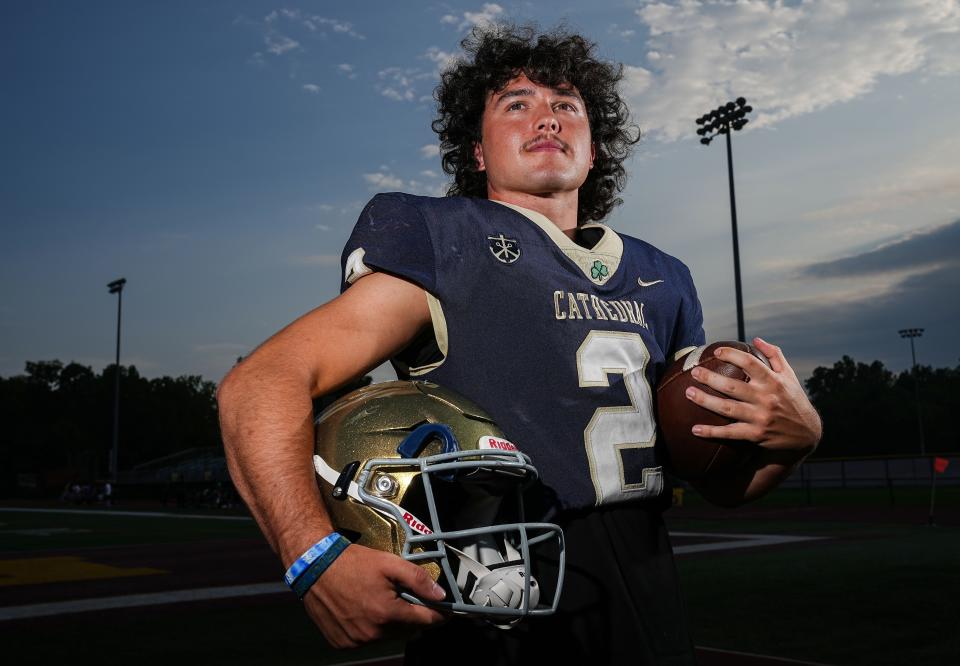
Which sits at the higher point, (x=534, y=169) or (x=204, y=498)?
(x=534, y=169)

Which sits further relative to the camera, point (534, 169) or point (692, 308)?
point (692, 308)

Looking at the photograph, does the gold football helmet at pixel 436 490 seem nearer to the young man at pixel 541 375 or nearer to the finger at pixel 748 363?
the young man at pixel 541 375

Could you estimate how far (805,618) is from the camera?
6.77m

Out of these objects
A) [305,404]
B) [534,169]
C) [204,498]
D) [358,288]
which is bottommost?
[204,498]

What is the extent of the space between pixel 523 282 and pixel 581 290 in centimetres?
16

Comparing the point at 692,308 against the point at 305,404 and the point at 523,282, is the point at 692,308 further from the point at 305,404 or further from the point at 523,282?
the point at 305,404

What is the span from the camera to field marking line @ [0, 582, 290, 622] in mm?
7766

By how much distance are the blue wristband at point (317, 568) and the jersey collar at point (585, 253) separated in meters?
0.98

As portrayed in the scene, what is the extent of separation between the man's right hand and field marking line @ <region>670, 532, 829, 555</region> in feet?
35.4

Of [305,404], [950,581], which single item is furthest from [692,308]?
[950,581]

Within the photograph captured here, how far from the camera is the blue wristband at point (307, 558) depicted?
1.41m

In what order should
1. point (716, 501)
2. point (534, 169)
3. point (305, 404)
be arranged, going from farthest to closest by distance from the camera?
point (716, 501) < point (534, 169) < point (305, 404)

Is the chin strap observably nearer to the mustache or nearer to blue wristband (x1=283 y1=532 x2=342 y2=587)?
blue wristband (x1=283 y1=532 x2=342 y2=587)

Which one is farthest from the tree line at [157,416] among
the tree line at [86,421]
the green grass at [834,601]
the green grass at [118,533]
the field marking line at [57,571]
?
the green grass at [834,601]
